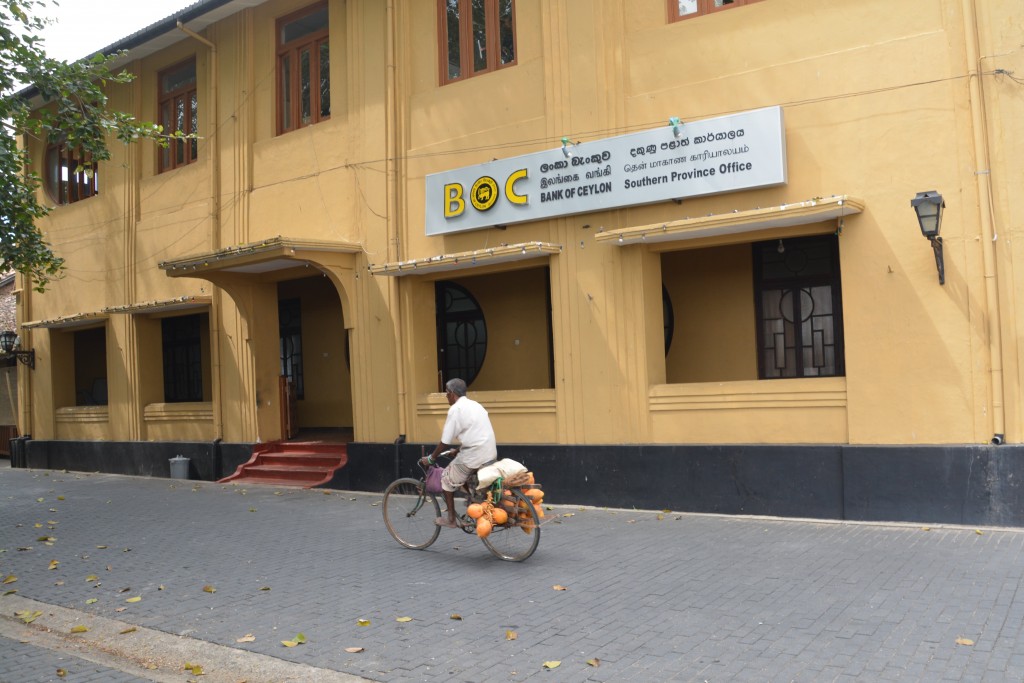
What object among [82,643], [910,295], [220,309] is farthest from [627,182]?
[220,309]

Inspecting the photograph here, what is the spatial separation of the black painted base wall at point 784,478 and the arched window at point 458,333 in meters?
2.02

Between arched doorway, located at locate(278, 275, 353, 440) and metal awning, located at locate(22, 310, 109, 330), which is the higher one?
metal awning, located at locate(22, 310, 109, 330)

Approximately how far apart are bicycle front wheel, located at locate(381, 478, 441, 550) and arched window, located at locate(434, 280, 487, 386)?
5201mm

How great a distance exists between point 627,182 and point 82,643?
24.0 ft

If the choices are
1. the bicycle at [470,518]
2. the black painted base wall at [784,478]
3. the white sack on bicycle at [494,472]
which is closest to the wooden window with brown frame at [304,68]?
the black painted base wall at [784,478]

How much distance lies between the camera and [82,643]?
20.3 ft

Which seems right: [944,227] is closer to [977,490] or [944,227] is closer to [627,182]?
[977,490]

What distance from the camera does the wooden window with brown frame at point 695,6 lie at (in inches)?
399

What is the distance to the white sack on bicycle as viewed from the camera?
302 inches

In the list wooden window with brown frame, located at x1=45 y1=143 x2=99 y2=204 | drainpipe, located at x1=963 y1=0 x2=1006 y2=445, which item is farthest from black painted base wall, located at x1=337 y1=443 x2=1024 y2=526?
wooden window with brown frame, located at x1=45 y1=143 x2=99 y2=204

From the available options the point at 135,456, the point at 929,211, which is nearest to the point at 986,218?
the point at 929,211

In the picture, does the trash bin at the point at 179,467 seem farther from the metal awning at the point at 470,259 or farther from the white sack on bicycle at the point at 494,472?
the white sack on bicycle at the point at 494,472

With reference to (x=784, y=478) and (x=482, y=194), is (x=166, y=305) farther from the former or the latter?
(x=784, y=478)

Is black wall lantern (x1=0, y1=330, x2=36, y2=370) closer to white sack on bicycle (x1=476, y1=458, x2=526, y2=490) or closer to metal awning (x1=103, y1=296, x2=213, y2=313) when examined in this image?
metal awning (x1=103, y1=296, x2=213, y2=313)
